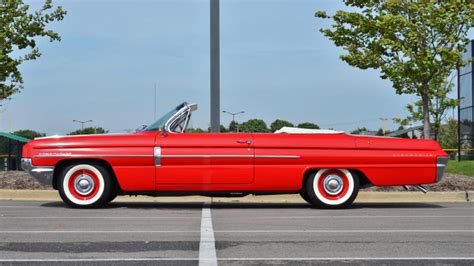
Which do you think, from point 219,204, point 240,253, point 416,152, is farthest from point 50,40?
point 240,253

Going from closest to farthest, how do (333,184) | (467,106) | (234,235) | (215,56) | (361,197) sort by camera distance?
(234,235) → (333,184) → (361,197) → (215,56) → (467,106)

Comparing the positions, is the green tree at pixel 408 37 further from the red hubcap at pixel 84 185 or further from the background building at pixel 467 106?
the background building at pixel 467 106

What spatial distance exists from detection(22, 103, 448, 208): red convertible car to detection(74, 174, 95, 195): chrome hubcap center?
0.02 m

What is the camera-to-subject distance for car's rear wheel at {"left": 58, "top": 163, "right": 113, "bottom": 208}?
421 inches

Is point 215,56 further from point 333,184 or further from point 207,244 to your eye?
point 207,244

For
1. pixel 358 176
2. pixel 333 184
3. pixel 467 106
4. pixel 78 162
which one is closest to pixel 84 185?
pixel 78 162

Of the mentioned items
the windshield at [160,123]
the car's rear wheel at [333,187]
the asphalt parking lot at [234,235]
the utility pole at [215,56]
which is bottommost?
the asphalt parking lot at [234,235]

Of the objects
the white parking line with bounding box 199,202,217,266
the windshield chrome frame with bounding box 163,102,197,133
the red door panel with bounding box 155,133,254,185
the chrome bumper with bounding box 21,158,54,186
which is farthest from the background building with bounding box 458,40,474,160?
the white parking line with bounding box 199,202,217,266

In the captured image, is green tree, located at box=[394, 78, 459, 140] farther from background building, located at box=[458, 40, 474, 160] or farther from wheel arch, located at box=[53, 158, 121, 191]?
wheel arch, located at box=[53, 158, 121, 191]

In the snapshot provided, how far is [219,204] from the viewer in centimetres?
1234

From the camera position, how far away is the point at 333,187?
35.8 feet

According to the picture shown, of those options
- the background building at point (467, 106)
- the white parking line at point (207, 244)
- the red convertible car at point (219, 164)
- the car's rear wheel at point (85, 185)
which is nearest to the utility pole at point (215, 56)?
the red convertible car at point (219, 164)

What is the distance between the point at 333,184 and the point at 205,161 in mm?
2033

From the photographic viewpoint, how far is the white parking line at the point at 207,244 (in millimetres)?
6059
